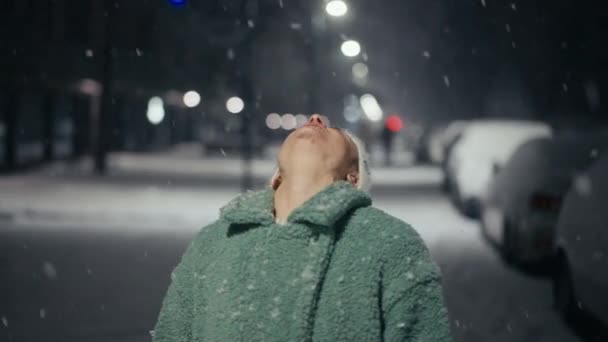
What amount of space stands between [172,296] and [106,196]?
16.8 m

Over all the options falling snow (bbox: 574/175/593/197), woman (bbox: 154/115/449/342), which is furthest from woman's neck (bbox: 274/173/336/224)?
falling snow (bbox: 574/175/593/197)

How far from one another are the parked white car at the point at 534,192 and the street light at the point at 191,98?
3896 centimetres

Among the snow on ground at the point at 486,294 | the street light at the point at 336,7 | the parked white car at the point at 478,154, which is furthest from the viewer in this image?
the street light at the point at 336,7

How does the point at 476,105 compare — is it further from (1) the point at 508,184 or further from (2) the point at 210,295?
(2) the point at 210,295

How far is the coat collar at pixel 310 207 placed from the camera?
2283mm

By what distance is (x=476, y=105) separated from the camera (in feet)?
196

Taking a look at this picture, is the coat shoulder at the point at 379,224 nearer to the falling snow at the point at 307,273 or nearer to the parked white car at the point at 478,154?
the falling snow at the point at 307,273

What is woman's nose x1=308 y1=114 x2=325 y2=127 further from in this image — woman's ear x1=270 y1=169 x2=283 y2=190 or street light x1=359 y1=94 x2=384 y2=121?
street light x1=359 y1=94 x2=384 y2=121

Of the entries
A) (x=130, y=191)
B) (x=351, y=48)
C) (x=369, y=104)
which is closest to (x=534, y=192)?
(x=351, y=48)

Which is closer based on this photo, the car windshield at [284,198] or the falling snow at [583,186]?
the car windshield at [284,198]

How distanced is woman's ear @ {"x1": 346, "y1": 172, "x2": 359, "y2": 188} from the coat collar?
0.47ft

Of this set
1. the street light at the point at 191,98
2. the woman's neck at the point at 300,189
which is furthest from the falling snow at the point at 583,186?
the street light at the point at 191,98

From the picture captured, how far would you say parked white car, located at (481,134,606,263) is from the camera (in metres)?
10.2

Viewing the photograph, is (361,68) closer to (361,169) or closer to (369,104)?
(369,104)
